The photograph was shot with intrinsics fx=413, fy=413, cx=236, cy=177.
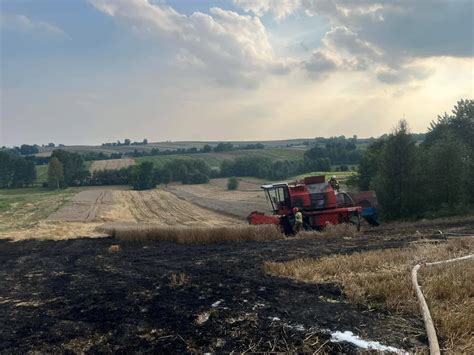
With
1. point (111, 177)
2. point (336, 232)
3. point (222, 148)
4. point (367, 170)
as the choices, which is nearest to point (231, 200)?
point (367, 170)

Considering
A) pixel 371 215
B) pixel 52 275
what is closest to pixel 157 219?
pixel 371 215

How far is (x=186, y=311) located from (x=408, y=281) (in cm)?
381

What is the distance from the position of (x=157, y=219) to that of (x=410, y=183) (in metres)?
23.7

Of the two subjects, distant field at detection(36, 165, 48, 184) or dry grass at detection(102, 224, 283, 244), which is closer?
dry grass at detection(102, 224, 283, 244)

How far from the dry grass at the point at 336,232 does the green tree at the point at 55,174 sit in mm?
69370

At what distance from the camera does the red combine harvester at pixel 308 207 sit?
1902 centimetres

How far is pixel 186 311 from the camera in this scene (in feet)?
23.1

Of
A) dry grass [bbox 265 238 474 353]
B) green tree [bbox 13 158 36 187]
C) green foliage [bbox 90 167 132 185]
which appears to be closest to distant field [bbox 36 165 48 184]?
green tree [bbox 13 158 36 187]

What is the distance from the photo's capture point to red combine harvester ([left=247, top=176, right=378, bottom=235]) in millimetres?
19016

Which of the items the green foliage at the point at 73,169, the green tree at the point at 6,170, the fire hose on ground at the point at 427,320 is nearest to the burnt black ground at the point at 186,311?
the fire hose on ground at the point at 427,320

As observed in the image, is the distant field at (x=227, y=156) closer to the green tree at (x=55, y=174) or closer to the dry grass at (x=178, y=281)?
the green tree at (x=55, y=174)

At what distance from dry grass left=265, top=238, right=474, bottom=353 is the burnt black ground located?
0.32 metres

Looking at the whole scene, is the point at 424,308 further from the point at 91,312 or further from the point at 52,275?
the point at 52,275

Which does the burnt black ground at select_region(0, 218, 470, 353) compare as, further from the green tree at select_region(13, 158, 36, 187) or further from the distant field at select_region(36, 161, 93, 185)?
the green tree at select_region(13, 158, 36, 187)
